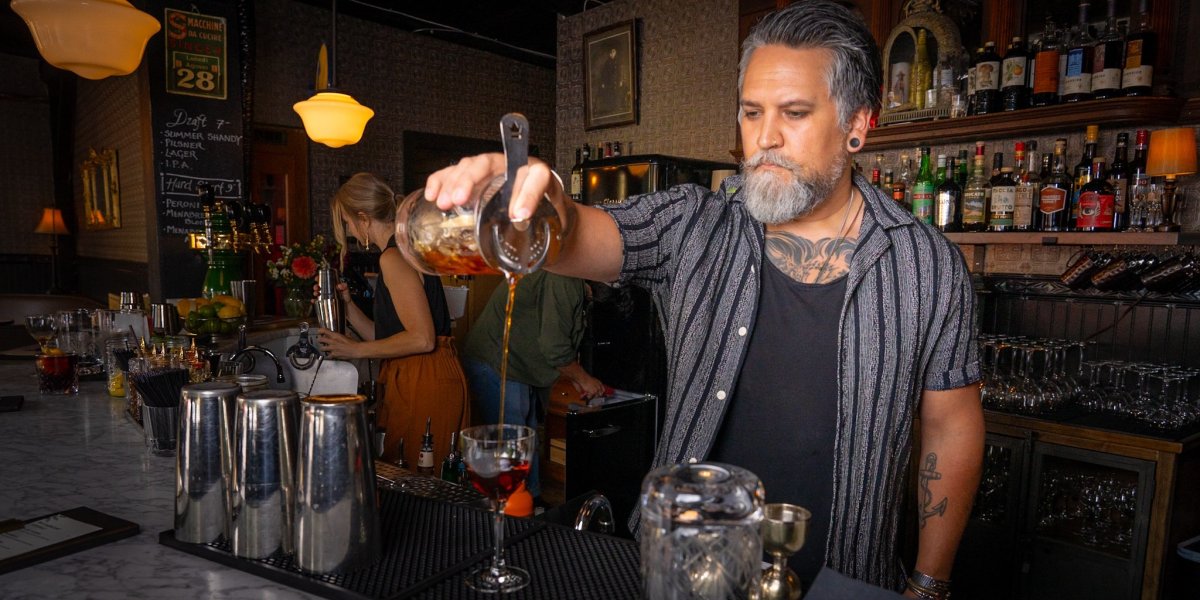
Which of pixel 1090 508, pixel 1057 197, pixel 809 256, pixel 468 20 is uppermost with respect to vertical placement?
pixel 468 20

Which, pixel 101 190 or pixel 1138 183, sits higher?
pixel 101 190

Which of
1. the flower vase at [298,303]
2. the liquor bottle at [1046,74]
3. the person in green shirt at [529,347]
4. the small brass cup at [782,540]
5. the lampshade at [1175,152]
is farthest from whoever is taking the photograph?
the flower vase at [298,303]

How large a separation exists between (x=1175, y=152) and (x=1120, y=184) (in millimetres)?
224

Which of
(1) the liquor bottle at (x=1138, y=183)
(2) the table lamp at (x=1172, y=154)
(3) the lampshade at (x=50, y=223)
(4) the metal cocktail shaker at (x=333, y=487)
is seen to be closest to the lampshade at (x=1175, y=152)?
(2) the table lamp at (x=1172, y=154)

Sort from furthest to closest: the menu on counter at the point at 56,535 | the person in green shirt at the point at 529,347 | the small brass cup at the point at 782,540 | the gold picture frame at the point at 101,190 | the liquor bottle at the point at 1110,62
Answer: the gold picture frame at the point at 101,190
the person in green shirt at the point at 529,347
the liquor bottle at the point at 1110,62
the menu on counter at the point at 56,535
the small brass cup at the point at 782,540

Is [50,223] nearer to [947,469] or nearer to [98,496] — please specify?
[98,496]

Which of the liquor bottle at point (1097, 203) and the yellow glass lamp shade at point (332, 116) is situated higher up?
the yellow glass lamp shade at point (332, 116)

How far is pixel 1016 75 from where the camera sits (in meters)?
2.88

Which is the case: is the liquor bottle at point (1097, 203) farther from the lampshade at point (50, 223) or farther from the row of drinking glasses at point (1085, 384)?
the lampshade at point (50, 223)

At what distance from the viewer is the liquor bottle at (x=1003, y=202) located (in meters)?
2.90

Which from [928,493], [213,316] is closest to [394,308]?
[213,316]

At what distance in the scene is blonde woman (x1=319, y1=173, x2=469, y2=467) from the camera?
2834 millimetres

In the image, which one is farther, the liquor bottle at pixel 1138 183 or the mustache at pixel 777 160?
the liquor bottle at pixel 1138 183

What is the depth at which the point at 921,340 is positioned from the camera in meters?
1.36
